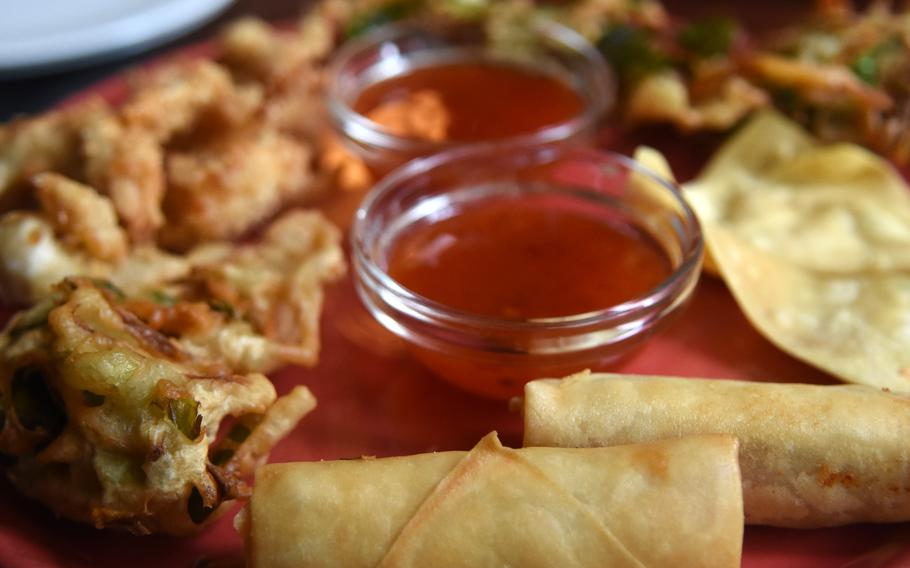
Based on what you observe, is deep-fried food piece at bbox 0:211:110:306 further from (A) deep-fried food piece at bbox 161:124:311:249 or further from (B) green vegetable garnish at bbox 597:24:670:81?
(B) green vegetable garnish at bbox 597:24:670:81

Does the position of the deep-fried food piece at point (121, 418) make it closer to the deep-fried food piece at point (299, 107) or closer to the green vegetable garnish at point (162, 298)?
the green vegetable garnish at point (162, 298)

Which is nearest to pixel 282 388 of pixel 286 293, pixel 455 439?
pixel 286 293

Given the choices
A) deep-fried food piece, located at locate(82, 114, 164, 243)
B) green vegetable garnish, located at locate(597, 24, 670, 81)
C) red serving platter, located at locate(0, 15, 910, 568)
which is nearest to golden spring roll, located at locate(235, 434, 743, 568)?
red serving platter, located at locate(0, 15, 910, 568)

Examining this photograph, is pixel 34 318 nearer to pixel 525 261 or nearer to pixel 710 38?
pixel 525 261

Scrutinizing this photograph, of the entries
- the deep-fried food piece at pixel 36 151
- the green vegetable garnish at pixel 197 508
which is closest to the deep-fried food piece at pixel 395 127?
the deep-fried food piece at pixel 36 151

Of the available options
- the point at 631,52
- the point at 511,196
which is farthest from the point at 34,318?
the point at 631,52

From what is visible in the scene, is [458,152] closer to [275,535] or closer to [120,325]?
[120,325]
